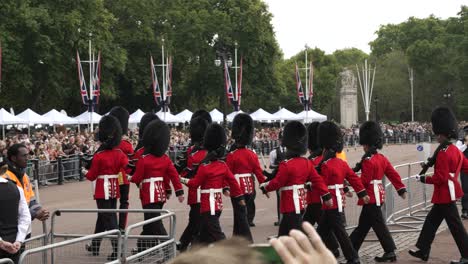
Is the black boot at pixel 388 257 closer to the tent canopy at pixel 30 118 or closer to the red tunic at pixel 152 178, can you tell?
the red tunic at pixel 152 178

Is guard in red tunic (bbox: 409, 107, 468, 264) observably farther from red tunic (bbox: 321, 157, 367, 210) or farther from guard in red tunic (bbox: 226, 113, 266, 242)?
guard in red tunic (bbox: 226, 113, 266, 242)

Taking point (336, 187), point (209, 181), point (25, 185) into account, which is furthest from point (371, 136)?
point (25, 185)

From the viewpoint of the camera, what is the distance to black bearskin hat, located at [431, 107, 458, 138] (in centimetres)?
1095

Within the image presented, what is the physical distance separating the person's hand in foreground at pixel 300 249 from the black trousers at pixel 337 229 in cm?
788

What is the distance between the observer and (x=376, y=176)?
1092 cm

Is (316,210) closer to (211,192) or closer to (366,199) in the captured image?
(366,199)

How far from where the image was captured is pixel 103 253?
9031mm

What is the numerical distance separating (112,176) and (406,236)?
15.3 feet

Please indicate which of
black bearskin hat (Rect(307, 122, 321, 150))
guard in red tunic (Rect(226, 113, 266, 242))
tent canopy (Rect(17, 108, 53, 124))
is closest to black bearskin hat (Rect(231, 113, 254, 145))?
guard in red tunic (Rect(226, 113, 266, 242))

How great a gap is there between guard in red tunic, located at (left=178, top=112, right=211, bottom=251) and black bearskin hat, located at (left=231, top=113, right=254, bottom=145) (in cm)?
56

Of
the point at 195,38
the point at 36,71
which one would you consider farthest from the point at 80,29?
the point at 195,38

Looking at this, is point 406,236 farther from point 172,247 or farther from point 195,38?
point 195,38

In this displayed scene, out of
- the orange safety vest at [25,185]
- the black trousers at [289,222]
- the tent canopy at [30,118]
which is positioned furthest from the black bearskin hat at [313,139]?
the tent canopy at [30,118]

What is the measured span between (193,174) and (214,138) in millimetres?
849
